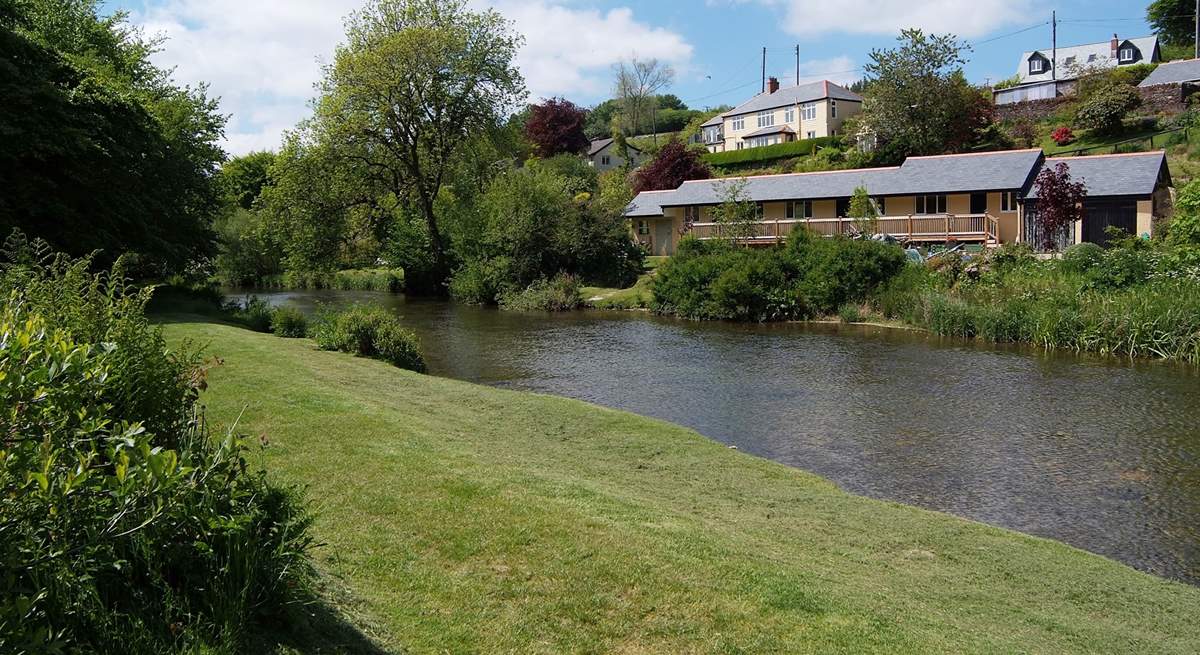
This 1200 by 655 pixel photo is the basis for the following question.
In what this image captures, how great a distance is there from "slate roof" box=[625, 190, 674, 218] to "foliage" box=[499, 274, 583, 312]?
1248 centimetres

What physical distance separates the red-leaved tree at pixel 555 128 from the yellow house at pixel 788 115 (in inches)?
659

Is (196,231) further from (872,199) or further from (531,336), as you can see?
(872,199)

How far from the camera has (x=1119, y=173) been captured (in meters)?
39.7

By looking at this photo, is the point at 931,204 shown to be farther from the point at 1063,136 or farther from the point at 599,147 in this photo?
the point at 599,147

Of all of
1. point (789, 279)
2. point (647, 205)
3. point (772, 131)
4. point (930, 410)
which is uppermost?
point (772, 131)

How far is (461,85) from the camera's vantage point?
50.2 meters

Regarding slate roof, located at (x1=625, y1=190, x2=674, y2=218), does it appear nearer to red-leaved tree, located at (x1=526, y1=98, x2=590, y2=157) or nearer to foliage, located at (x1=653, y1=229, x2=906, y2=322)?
foliage, located at (x1=653, y1=229, x2=906, y2=322)

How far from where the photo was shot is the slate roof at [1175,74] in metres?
62.4

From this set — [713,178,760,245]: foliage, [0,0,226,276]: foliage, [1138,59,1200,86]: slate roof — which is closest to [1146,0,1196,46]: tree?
[1138,59,1200,86]: slate roof

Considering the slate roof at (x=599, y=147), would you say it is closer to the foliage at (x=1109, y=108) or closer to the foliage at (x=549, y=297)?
the foliage at (x=1109, y=108)

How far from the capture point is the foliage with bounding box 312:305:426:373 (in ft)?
72.9

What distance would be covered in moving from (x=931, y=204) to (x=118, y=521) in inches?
1811

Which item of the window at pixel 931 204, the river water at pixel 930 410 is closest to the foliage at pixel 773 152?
the window at pixel 931 204

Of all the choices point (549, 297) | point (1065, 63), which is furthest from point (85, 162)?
point (1065, 63)
